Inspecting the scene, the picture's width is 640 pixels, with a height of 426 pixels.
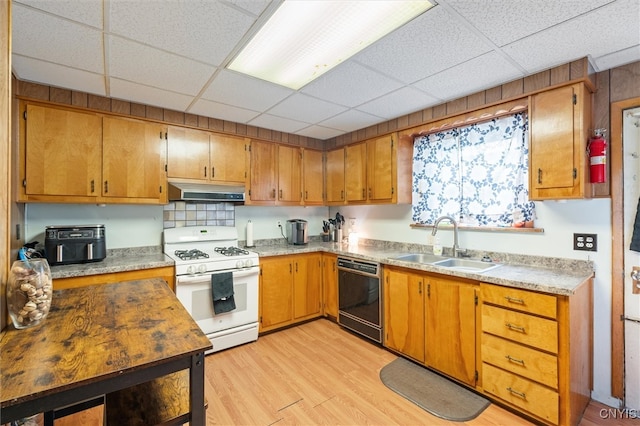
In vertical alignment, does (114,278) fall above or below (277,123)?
below

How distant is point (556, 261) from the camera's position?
225 centimetres

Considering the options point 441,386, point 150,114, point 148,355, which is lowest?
point 441,386

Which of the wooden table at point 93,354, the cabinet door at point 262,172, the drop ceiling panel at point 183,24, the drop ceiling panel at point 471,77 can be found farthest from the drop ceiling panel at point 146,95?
the drop ceiling panel at point 471,77

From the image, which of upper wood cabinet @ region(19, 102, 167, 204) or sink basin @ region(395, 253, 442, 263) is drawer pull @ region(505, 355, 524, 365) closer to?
sink basin @ region(395, 253, 442, 263)

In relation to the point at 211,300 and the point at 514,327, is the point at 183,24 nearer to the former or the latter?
the point at 211,300

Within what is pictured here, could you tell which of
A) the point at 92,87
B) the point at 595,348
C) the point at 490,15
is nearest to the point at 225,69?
the point at 92,87

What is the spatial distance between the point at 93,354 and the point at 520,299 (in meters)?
2.22

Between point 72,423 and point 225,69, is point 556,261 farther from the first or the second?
point 72,423

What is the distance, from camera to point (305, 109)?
2.88 meters

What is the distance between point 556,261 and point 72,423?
3.50 metres

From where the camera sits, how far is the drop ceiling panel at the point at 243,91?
2.23 m

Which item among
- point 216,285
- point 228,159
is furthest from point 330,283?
point 228,159

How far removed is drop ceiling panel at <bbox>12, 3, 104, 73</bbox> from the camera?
1.54 m

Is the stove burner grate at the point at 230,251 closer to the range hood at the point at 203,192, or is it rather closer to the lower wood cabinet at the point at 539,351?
the range hood at the point at 203,192
